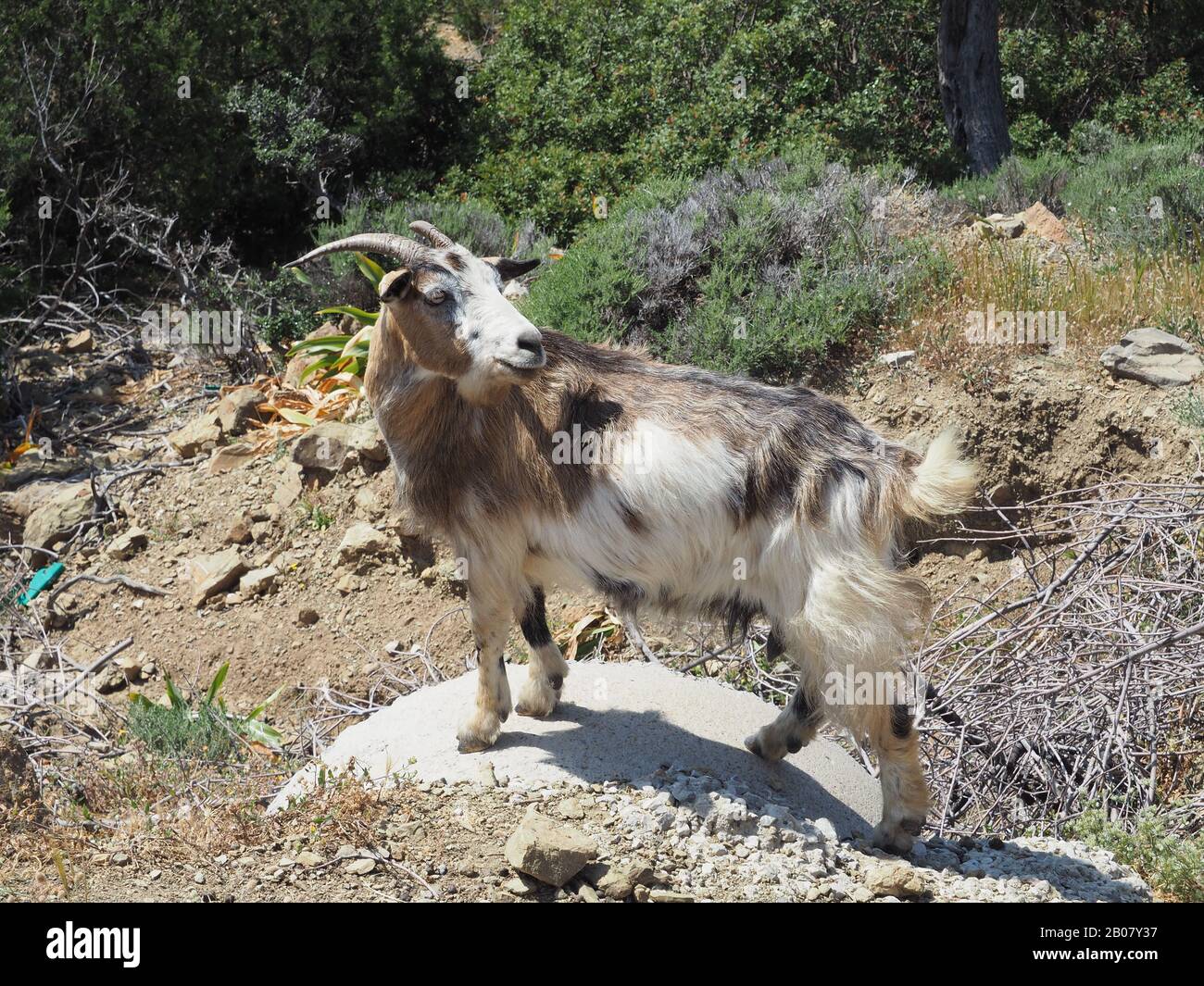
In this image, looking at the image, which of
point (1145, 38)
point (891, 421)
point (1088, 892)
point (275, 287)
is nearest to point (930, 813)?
point (1088, 892)

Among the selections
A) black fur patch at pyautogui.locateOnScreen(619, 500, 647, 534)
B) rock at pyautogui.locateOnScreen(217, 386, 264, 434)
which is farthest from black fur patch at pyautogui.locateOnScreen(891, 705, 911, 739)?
rock at pyautogui.locateOnScreen(217, 386, 264, 434)

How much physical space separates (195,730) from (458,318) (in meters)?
3.34

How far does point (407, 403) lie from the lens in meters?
4.84

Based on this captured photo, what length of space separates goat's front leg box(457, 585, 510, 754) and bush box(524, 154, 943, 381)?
12.8ft

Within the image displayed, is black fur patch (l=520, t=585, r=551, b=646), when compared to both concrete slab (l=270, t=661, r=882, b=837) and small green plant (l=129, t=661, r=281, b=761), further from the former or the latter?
small green plant (l=129, t=661, r=281, b=761)

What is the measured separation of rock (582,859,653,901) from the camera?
13.6 ft

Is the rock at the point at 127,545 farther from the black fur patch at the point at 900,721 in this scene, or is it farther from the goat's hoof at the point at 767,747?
the black fur patch at the point at 900,721

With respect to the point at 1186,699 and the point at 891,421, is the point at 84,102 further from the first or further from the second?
the point at 1186,699

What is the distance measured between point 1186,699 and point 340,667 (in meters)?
4.87

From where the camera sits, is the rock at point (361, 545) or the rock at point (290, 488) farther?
the rock at point (290, 488)

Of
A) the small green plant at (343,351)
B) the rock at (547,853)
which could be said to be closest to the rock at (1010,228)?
the small green plant at (343,351)

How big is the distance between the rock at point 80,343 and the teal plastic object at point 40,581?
10.3 feet

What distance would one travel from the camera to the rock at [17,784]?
509 centimetres

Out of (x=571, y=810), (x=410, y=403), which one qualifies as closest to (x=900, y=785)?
(x=571, y=810)
